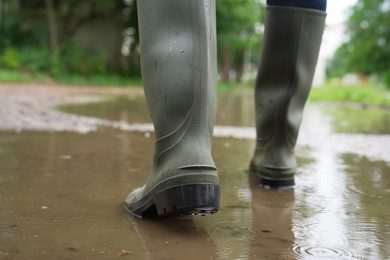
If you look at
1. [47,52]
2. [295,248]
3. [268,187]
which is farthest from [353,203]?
[47,52]

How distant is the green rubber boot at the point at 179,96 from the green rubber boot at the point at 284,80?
0.64 meters

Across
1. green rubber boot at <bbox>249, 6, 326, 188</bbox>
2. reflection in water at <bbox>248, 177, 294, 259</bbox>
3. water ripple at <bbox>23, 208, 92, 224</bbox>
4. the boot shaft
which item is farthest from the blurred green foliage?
the boot shaft

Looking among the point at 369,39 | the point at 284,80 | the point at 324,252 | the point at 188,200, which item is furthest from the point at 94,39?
the point at 324,252

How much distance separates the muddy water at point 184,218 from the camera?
4.20 feet

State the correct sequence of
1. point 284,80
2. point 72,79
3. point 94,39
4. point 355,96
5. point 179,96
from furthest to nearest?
point 94,39, point 72,79, point 355,96, point 284,80, point 179,96

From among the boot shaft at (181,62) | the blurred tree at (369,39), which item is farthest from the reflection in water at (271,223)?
the blurred tree at (369,39)

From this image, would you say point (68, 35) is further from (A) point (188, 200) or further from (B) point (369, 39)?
(A) point (188, 200)

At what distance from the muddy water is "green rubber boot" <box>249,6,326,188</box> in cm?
11

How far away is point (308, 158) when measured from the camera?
9.27 feet

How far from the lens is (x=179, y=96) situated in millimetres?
1460

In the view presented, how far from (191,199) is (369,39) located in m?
18.4

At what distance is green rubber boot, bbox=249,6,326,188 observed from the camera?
2.07 meters

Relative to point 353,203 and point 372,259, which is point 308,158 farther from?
point 372,259

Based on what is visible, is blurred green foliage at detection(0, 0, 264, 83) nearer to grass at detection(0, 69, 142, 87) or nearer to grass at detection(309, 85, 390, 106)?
grass at detection(0, 69, 142, 87)
